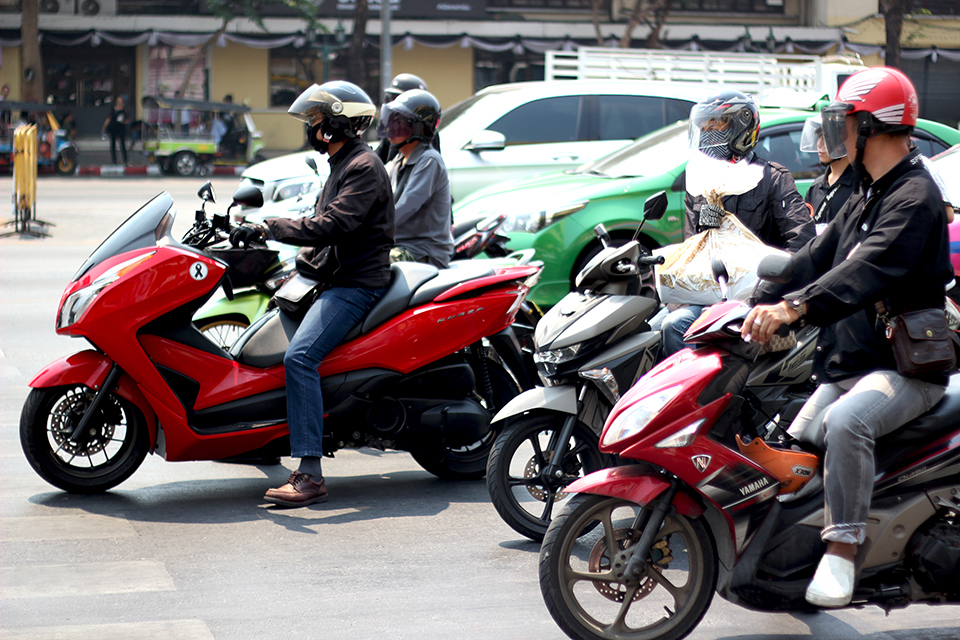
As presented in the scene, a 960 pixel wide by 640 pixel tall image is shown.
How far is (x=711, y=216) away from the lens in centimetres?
482

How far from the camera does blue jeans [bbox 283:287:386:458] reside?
192 inches

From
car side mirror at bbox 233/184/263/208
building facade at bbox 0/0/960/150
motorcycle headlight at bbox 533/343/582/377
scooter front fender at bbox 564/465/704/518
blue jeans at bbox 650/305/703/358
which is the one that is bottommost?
scooter front fender at bbox 564/465/704/518

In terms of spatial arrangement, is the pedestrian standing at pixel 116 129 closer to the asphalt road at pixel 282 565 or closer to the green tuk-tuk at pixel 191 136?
the green tuk-tuk at pixel 191 136

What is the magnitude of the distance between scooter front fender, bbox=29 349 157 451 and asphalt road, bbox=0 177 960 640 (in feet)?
1.54

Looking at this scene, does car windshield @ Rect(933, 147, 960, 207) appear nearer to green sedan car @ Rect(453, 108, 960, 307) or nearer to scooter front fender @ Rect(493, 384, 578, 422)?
green sedan car @ Rect(453, 108, 960, 307)

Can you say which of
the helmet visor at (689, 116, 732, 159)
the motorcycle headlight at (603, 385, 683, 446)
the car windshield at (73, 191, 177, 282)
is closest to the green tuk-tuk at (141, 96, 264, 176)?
the car windshield at (73, 191, 177, 282)

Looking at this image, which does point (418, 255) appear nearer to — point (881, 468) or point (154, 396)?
point (154, 396)

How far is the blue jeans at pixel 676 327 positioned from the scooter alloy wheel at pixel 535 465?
0.54m

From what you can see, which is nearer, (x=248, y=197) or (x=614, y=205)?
(x=248, y=197)

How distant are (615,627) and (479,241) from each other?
12.2ft

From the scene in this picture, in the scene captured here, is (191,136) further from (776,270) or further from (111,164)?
(776,270)

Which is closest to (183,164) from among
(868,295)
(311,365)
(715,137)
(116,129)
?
(116,129)

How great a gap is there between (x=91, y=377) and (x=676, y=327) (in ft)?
8.50

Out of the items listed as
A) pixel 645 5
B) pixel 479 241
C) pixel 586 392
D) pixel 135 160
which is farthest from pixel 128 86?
pixel 586 392
